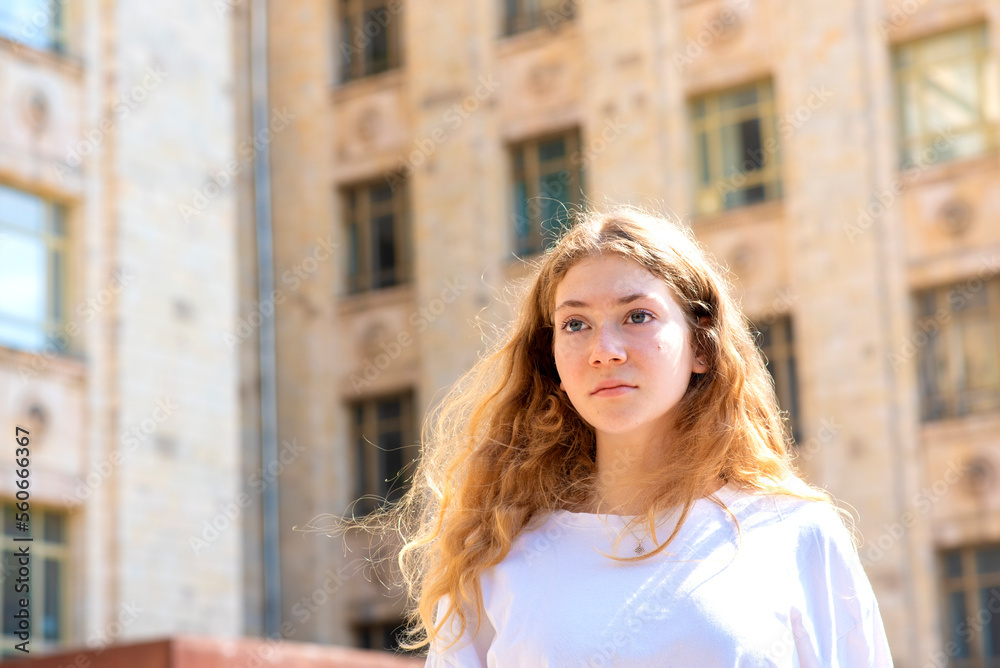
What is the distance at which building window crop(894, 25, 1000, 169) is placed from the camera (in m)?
19.1

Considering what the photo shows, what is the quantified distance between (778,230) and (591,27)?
429 centimetres

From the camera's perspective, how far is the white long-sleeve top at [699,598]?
2512 millimetres

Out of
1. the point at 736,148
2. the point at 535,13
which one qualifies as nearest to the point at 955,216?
the point at 736,148

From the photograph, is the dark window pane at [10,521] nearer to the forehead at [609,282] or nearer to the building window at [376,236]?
the building window at [376,236]

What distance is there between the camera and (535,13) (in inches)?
891

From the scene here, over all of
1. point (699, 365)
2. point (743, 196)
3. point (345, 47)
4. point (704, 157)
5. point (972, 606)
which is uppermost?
point (345, 47)

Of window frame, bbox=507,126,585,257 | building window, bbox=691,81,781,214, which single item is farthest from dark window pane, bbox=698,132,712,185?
window frame, bbox=507,126,585,257

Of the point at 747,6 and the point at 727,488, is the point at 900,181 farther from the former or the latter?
the point at 727,488

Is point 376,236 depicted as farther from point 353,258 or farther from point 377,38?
point 377,38

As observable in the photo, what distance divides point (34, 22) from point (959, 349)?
12.2m

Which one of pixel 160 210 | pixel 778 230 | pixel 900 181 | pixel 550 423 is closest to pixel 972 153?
pixel 900 181

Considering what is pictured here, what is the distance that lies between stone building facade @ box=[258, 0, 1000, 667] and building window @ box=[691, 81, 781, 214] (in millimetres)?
35

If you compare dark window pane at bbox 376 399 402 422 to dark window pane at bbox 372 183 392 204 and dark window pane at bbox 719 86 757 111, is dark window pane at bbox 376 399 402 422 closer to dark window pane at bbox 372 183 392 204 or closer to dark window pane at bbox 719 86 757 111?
dark window pane at bbox 372 183 392 204

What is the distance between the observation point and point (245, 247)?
80.2 ft
